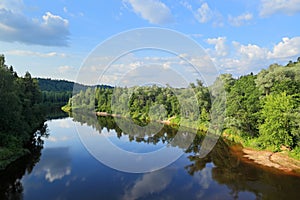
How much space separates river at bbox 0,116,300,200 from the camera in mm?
18094

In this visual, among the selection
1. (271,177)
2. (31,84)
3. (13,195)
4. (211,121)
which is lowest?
(13,195)

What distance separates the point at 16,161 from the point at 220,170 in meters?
19.3

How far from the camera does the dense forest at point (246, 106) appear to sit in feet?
90.3

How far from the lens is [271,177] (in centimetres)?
2183

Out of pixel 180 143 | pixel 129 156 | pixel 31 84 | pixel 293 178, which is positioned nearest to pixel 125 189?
pixel 129 156

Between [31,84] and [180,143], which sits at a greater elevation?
[31,84]

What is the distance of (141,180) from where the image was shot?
69.4 feet

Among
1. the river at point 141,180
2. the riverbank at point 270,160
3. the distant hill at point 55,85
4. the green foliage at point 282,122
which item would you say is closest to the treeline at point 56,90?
the distant hill at point 55,85

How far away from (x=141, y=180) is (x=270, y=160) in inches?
567

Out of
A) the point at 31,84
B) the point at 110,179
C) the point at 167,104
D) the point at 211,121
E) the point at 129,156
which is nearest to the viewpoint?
the point at 110,179

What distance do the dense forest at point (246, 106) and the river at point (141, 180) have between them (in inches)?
229

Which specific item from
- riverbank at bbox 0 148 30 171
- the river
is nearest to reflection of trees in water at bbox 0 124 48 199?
the river

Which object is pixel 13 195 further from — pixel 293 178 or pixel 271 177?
pixel 293 178

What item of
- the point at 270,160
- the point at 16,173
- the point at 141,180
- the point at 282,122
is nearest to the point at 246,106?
the point at 282,122
